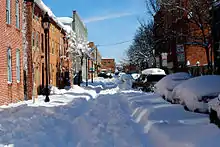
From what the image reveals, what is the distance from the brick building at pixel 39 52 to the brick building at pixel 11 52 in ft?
3.59

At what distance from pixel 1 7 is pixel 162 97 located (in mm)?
8962

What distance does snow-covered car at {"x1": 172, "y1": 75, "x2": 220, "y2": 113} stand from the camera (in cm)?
1026

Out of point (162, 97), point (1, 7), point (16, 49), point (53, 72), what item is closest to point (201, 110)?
point (162, 97)

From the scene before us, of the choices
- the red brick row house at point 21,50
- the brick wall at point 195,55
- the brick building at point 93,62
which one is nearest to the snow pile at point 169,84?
the red brick row house at point 21,50

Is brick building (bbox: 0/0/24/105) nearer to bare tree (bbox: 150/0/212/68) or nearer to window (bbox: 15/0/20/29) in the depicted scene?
window (bbox: 15/0/20/29)

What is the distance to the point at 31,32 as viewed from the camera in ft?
77.2

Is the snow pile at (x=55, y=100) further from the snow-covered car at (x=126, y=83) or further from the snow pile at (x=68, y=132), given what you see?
the snow-covered car at (x=126, y=83)

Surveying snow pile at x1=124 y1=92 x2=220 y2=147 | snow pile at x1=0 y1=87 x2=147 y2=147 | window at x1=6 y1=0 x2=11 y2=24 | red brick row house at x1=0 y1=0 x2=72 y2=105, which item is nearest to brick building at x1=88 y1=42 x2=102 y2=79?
red brick row house at x1=0 y1=0 x2=72 y2=105

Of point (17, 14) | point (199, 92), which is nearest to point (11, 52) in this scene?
point (17, 14)

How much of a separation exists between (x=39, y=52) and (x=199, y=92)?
61.4 feet

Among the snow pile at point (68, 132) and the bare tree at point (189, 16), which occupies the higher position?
the bare tree at point (189, 16)

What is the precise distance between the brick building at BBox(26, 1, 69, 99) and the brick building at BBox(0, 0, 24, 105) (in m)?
1.09

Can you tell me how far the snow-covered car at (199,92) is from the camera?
33.7 ft

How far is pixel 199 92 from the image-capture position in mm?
10562
